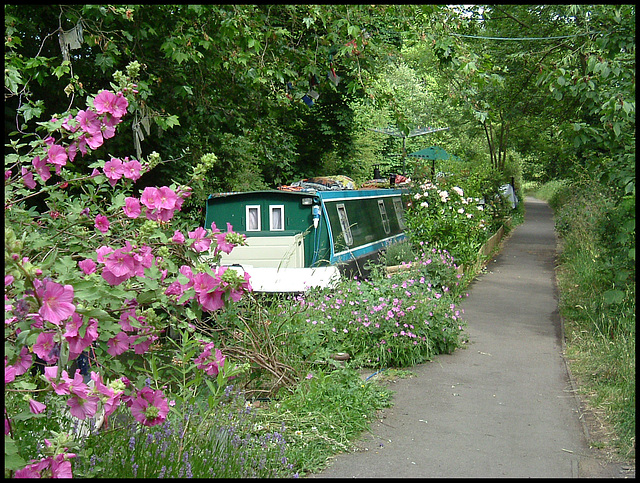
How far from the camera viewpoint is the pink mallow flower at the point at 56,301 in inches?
101

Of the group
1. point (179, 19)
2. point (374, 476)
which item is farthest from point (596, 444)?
point (179, 19)

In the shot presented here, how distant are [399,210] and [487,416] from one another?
8.76m

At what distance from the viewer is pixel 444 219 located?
1243cm

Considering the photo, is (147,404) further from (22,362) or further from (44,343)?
(44,343)

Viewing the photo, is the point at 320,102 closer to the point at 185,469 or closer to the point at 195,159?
the point at 195,159

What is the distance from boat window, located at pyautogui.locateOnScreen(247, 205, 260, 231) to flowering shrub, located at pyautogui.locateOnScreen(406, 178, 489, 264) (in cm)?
339

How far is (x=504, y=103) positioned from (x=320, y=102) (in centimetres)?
613

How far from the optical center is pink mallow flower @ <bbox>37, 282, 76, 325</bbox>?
2.57 m

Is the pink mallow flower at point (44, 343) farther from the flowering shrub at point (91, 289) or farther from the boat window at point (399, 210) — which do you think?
the boat window at point (399, 210)

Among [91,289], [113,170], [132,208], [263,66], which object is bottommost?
[91,289]

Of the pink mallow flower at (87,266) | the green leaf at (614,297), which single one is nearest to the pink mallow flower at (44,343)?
the pink mallow flower at (87,266)

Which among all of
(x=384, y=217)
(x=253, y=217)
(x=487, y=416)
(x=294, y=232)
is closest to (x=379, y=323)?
(x=487, y=416)

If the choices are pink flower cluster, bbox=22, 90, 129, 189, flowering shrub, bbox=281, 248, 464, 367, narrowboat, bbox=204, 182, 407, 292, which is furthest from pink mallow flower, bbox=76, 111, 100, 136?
narrowboat, bbox=204, 182, 407, 292

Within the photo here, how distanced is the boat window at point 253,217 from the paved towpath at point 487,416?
3.42 metres
